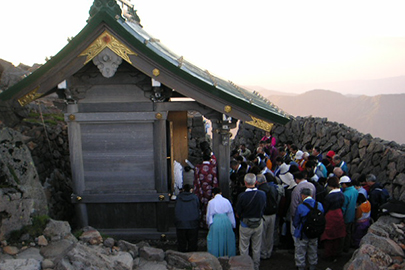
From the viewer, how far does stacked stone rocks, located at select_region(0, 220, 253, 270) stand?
4530 mm

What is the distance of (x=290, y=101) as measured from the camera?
94.4 metres

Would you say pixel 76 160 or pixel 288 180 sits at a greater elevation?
pixel 76 160

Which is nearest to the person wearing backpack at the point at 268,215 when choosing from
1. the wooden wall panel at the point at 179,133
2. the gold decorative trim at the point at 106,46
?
the gold decorative trim at the point at 106,46

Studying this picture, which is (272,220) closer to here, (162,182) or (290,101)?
(162,182)

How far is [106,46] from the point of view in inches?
273

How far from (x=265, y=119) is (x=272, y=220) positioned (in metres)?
2.11

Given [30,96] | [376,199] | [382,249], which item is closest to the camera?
[382,249]

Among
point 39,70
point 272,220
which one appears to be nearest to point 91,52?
point 39,70

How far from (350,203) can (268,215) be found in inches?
69.6

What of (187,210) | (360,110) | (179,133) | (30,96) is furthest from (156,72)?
(360,110)

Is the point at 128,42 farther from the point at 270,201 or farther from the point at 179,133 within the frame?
the point at 179,133

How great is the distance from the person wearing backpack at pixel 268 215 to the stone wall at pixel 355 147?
2.76 meters

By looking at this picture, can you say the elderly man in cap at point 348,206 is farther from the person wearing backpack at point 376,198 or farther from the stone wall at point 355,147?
the stone wall at point 355,147

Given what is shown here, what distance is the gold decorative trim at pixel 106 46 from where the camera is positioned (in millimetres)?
6918
